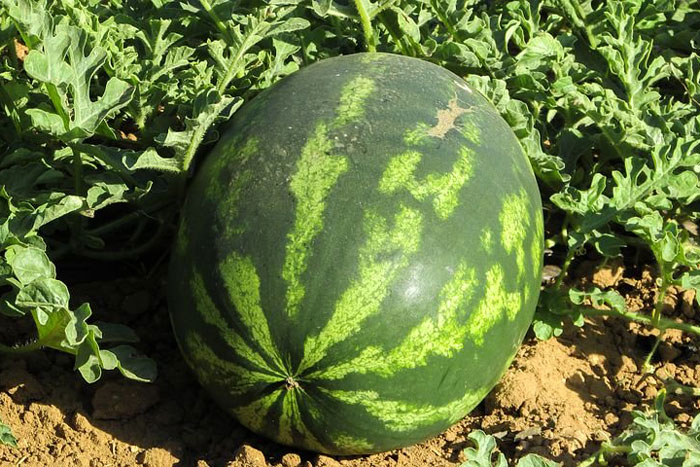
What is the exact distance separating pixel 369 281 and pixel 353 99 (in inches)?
25.6

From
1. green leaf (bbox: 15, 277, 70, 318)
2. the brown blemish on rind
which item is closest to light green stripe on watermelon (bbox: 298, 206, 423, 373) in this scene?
the brown blemish on rind

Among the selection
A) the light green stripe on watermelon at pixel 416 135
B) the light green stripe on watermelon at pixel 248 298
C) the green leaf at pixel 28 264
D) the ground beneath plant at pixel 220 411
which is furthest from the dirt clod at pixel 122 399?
the light green stripe on watermelon at pixel 416 135

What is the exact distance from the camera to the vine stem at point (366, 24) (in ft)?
12.7

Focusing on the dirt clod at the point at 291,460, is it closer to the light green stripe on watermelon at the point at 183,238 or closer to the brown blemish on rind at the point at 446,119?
the light green stripe on watermelon at the point at 183,238

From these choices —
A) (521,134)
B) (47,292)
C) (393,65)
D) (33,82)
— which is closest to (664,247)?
(521,134)

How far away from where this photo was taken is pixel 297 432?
10.3 feet

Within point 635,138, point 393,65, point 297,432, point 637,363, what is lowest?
point 637,363

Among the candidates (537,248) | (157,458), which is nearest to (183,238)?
(157,458)

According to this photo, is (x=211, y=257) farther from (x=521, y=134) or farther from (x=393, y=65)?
(x=521, y=134)

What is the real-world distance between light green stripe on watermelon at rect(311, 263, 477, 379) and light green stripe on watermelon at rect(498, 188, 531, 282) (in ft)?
0.63

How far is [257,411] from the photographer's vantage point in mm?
3119

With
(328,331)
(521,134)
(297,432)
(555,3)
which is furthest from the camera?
(555,3)

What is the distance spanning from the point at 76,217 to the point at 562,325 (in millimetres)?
1694

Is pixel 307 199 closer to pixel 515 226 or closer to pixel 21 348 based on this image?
pixel 515 226
